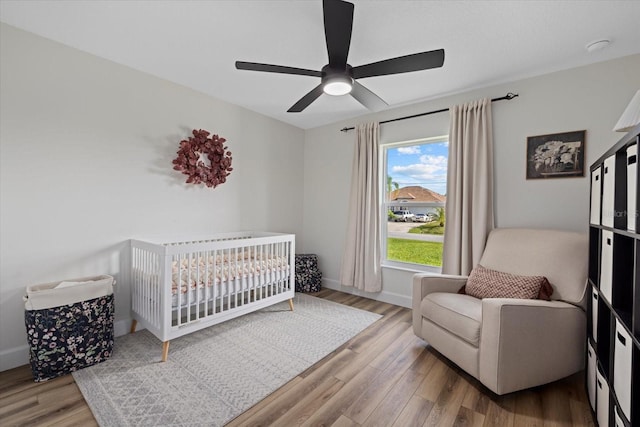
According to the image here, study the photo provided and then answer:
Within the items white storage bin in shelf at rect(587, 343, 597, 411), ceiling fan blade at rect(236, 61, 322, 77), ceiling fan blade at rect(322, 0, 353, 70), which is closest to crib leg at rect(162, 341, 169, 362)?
ceiling fan blade at rect(236, 61, 322, 77)

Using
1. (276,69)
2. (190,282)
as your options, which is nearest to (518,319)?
(276,69)

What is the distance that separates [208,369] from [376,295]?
217cm

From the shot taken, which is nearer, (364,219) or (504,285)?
(504,285)

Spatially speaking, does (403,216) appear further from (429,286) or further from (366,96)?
(366,96)

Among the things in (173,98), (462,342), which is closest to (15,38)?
(173,98)

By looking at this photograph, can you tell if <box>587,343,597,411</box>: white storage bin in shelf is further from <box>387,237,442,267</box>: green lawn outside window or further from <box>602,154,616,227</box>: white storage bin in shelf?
<box>387,237,442,267</box>: green lawn outside window

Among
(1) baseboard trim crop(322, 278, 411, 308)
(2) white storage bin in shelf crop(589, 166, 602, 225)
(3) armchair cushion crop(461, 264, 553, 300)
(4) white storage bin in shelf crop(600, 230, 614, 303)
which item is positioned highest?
(2) white storage bin in shelf crop(589, 166, 602, 225)

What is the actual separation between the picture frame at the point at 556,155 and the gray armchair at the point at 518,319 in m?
0.58

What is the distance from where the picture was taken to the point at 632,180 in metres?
1.12

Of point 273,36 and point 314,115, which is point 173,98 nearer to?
point 273,36

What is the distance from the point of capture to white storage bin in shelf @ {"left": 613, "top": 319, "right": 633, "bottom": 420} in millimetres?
1089

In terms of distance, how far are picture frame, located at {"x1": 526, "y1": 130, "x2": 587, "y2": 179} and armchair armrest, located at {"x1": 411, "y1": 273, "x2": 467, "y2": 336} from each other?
1.22 meters

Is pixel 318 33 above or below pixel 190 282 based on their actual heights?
above

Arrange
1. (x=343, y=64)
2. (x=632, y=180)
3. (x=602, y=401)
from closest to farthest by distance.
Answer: (x=632, y=180) < (x=602, y=401) < (x=343, y=64)
